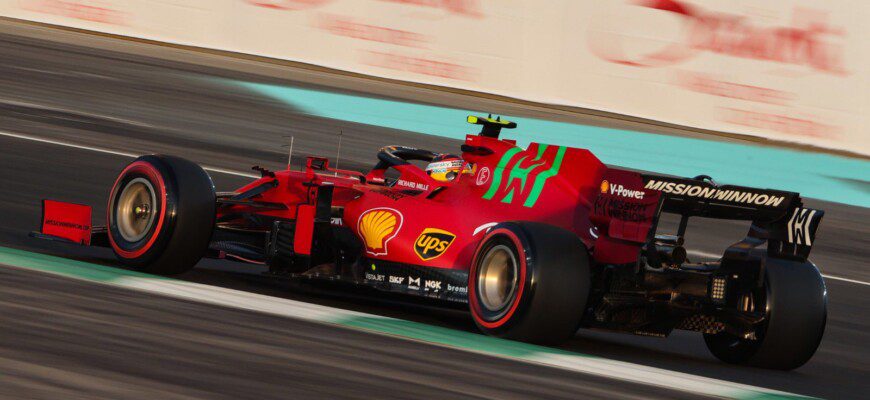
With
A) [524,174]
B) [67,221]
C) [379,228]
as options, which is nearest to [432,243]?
[379,228]

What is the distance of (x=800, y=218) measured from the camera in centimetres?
671

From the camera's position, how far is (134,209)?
24.5 feet

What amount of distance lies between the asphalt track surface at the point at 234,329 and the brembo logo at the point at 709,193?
0.88 metres

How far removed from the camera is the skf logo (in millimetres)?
7050

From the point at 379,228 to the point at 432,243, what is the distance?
1.32 ft

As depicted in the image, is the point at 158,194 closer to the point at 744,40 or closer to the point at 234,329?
the point at 234,329

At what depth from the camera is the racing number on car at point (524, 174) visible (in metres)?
6.98

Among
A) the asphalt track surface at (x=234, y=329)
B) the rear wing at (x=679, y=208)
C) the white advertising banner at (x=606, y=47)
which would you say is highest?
the white advertising banner at (x=606, y=47)

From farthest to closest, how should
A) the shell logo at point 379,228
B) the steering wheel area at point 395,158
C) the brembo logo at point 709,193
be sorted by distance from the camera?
the steering wheel area at point 395,158, the shell logo at point 379,228, the brembo logo at point 709,193

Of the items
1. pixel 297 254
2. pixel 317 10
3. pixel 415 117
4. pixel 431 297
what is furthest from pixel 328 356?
pixel 317 10

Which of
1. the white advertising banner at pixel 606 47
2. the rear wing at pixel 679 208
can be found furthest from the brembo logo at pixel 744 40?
the rear wing at pixel 679 208

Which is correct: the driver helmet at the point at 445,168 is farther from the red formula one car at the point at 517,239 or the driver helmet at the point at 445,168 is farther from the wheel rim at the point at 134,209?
the wheel rim at the point at 134,209

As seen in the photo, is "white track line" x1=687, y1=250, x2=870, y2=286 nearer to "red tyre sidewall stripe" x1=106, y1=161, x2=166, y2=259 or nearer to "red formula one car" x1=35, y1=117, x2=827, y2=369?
"red formula one car" x1=35, y1=117, x2=827, y2=369

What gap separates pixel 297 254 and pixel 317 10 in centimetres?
1079
